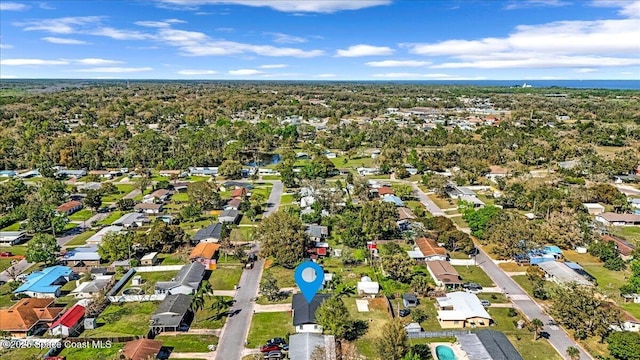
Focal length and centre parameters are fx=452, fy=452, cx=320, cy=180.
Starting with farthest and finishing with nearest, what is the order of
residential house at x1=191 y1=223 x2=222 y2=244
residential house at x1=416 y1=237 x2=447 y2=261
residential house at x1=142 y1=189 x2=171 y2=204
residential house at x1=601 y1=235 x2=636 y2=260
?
1. residential house at x1=142 y1=189 x2=171 y2=204
2. residential house at x1=191 y1=223 x2=222 y2=244
3. residential house at x1=601 y1=235 x2=636 y2=260
4. residential house at x1=416 y1=237 x2=447 y2=261

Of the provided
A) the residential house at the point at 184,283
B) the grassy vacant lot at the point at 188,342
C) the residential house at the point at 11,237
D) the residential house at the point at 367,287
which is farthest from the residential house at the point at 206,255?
the residential house at the point at 11,237

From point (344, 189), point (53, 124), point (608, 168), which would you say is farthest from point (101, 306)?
point (53, 124)

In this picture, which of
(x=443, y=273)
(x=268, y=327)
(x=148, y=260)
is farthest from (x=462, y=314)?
(x=148, y=260)

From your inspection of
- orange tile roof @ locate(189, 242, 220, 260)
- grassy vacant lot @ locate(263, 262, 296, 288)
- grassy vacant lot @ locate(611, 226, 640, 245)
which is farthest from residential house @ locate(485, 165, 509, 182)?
orange tile roof @ locate(189, 242, 220, 260)

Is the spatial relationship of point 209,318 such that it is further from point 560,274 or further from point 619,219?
point 619,219

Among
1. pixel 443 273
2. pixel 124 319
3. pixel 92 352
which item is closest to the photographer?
pixel 92 352

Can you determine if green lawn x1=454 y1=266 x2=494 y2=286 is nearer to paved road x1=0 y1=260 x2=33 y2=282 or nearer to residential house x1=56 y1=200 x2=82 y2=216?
paved road x1=0 y1=260 x2=33 y2=282
